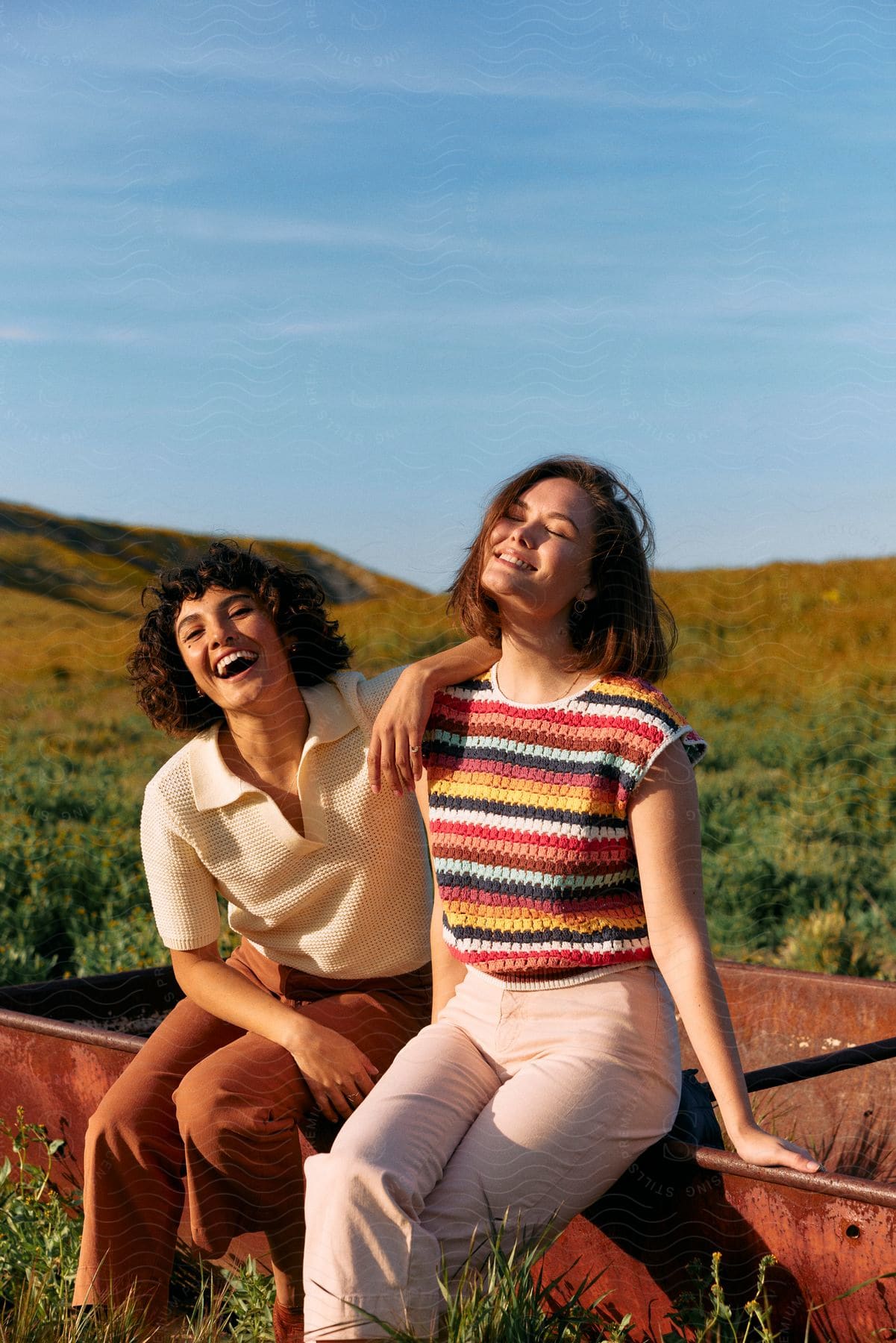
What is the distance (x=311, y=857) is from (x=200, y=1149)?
1.38ft

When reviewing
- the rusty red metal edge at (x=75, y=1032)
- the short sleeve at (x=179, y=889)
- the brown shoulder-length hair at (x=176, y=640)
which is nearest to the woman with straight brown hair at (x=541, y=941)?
the brown shoulder-length hair at (x=176, y=640)

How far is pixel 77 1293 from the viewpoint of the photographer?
185 cm

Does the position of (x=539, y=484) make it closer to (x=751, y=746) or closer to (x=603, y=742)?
(x=603, y=742)

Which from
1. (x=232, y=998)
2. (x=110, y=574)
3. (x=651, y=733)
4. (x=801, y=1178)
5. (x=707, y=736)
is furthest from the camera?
(x=707, y=736)

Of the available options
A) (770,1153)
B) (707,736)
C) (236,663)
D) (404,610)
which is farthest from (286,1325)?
(707,736)

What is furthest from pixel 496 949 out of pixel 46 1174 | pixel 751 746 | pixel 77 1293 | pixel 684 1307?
pixel 751 746

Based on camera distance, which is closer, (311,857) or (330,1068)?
(330,1068)

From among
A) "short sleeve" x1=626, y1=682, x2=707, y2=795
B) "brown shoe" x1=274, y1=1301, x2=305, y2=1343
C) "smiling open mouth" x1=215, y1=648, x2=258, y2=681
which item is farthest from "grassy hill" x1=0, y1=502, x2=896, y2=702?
"brown shoe" x1=274, y1=1301, x2=305, y2=1343

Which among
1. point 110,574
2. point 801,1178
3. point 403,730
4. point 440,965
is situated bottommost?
point 801,1178

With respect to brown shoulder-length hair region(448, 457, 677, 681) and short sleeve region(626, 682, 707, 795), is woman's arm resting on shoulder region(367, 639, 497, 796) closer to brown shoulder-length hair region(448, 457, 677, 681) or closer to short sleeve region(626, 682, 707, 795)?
brown shoulder-length hair region(448, 457, 677, 681)

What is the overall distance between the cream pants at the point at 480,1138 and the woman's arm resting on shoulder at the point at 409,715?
0.30 m

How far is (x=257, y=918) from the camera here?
6.64 ft

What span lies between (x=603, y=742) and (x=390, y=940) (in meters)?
0.49

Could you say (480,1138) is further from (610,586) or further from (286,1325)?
(610,586)
